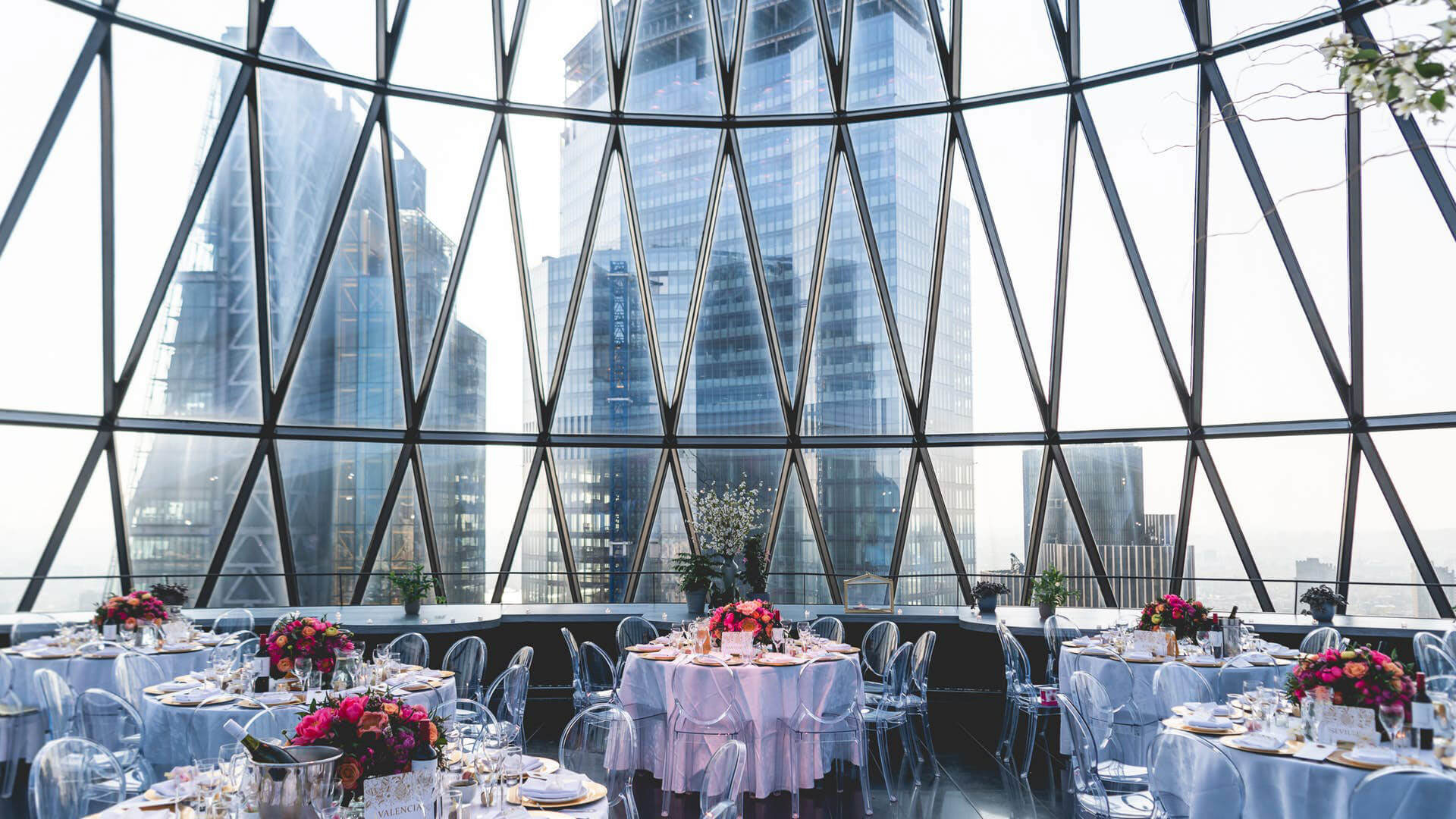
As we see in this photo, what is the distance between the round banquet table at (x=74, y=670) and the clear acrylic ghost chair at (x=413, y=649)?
1.45m

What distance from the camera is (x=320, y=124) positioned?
11070 mm

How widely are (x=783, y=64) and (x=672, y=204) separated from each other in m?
2.36

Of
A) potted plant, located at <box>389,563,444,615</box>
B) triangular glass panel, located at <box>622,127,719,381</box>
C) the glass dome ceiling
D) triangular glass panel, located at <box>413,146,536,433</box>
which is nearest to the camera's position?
the glass dome ceiling

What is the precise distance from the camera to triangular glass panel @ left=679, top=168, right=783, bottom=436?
12.5 metres

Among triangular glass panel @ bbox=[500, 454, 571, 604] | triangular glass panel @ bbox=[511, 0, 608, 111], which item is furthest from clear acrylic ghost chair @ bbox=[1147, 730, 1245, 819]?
triangular glass panel @ bbox=[511, 0, 608, 111]

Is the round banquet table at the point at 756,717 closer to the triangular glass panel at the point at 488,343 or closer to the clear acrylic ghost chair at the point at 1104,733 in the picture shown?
the clear acrylic ghost chair at the point at 1104,733

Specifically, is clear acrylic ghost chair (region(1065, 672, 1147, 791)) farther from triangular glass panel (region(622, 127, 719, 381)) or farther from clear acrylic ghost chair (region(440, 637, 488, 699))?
triangular glass panel (region(622, 127, 719, 381))

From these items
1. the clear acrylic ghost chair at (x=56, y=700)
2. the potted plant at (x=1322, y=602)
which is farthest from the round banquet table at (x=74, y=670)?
the potted plant at (x=1322, y=602)

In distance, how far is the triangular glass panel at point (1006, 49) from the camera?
439 inches

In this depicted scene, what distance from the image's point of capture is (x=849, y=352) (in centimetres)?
1240

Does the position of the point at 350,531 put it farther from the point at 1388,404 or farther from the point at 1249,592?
the point at 1388,404

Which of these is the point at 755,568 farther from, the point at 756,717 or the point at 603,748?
the point at 603,748

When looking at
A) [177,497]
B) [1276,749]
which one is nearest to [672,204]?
[177,497]

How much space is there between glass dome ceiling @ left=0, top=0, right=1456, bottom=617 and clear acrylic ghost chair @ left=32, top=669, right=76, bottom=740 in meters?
4.35
